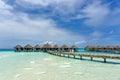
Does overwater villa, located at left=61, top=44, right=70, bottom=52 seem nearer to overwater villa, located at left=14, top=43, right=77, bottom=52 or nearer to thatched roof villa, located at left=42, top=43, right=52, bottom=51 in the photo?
overwater villa, located at left=14, top=43, right=77, bottom=52

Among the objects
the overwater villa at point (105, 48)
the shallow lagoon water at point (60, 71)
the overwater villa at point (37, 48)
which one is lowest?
the shallow lagoon water at point (60, 71)

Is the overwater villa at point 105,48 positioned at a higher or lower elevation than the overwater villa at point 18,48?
lower

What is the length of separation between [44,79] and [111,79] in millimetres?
3827

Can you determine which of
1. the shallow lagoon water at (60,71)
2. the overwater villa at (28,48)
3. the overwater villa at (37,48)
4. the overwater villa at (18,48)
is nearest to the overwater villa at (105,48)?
the overwater villa at (37,48)

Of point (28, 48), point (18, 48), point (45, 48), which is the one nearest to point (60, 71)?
point (45, 48)

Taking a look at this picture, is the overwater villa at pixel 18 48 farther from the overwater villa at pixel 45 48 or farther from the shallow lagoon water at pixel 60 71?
the shallow lagoon water at pixel 60 71

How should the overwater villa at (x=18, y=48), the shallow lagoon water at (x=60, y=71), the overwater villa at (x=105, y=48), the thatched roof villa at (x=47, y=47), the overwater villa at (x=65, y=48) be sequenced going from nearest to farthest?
the shallow lagoon water at (x=60, y=71) → the overwater villa at (x=105, y=48) → the overwater villa at (x=65, y=48) → the thatched roof villa at (x=47, y=47) → the overwater villa at (x=18, y=48)

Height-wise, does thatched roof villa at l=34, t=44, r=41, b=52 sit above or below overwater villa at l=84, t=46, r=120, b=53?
above

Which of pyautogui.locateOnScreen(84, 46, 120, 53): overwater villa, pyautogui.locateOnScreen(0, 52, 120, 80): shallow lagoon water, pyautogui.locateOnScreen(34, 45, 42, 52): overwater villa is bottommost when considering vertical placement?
pyautogui.locateOnScreen(0, 52, 120, 80): shallow lagoon water

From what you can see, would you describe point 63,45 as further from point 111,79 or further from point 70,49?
point 111,79

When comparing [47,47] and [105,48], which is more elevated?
[47,47]

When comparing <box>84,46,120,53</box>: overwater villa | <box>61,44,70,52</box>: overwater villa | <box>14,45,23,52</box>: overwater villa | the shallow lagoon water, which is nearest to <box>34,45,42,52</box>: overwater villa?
<box>14,45,23,52</box>: overwater villa

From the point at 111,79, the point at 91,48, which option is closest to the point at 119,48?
the point at 91,48

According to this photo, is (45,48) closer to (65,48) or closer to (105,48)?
(65,48)
